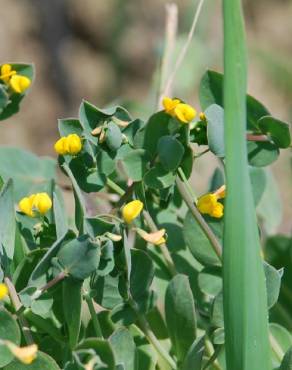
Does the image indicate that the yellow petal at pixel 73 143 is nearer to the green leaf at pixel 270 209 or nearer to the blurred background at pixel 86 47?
the green leaf at pixel 270 209

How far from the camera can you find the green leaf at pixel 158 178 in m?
0.60

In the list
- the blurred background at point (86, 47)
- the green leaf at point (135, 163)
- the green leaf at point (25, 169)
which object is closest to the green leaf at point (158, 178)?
the green leaf at point (135, 163)

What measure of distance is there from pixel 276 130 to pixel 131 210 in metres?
0.15

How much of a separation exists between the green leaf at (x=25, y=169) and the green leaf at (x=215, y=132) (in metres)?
0.25

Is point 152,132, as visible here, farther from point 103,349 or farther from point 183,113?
point 103,349

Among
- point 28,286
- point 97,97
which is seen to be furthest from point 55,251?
point 97,97

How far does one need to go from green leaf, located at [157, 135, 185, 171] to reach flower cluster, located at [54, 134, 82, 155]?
0.05m

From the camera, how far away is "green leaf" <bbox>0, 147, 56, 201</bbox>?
0.80 metres

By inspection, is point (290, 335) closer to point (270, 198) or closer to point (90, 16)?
point (270, 198)

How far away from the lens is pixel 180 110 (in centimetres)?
57

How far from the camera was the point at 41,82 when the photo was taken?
3.19 metres

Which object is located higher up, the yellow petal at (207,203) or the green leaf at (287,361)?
the yellow petal at (207,203)

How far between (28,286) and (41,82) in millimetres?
2696

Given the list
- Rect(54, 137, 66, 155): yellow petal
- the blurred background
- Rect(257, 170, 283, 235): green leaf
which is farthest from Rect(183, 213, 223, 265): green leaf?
the blurred background
